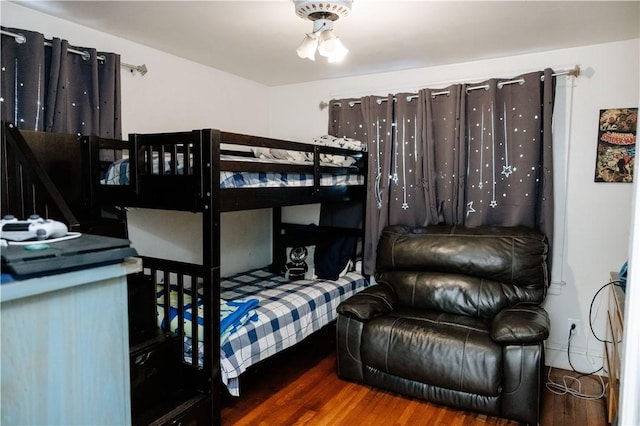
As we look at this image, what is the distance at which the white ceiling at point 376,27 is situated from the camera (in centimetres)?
226

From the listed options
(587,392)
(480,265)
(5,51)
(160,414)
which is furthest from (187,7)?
(587,392)

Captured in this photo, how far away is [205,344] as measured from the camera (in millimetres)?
2254

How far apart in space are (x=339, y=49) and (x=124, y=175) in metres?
1.36

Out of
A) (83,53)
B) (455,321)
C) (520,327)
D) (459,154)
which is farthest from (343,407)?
(83,53)

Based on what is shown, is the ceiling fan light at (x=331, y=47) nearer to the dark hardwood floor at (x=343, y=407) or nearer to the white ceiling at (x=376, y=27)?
the white ceiling at (x=376, y=27)

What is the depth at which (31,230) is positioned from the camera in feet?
3.06

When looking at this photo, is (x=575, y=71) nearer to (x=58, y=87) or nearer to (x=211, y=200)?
(x=211, y=200)

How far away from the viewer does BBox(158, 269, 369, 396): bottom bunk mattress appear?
238cm

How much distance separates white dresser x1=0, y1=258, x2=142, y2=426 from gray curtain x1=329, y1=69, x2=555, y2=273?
2800mm

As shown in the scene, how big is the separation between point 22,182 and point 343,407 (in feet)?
7.11

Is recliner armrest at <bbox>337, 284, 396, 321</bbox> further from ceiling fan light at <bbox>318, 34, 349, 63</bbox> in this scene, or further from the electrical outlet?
ceiling fan light at <bbox>318, 34, 349, 63</bbox>

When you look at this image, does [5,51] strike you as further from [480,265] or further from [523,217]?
[523,217]

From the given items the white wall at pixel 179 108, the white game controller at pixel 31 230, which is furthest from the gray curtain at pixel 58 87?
the white game controller at pixel 31 230

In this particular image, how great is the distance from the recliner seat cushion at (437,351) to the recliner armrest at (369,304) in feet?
0.19
